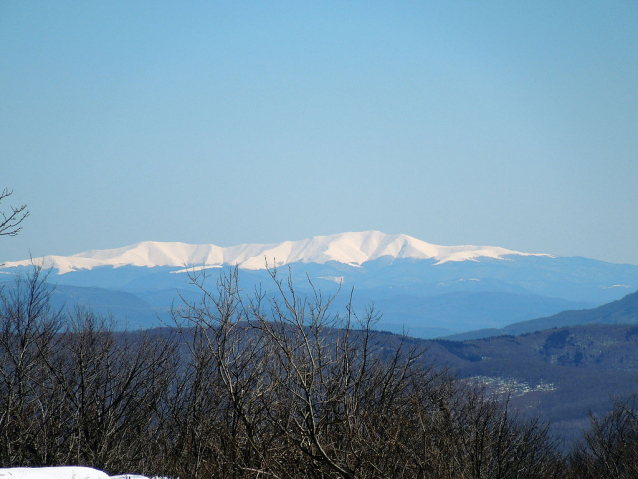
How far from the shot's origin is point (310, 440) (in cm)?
941

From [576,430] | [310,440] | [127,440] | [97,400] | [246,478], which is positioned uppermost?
[310,440]

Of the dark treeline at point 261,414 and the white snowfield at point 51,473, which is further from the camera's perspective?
the dark treeline at point 261,414

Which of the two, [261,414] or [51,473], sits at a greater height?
[261,414]

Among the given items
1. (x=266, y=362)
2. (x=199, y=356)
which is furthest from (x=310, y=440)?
(x=199, y=356)

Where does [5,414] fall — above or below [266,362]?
below

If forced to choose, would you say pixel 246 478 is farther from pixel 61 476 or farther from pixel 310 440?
pixel 61 476

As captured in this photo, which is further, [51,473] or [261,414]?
[261,414]

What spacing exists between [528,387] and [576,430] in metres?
38.6

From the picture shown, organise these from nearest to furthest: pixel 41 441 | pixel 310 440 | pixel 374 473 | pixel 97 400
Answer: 1. pixel 310 440
2. pixel 374 473
3. pixel 41 441
4. pixel 97 400

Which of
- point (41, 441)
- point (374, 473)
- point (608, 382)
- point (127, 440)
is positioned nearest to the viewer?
point (374, 473)

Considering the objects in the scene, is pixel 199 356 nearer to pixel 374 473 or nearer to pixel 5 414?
pixel 5 414

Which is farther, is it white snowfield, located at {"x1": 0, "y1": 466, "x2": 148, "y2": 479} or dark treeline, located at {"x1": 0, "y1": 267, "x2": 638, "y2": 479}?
dark treeline, located at {"x1": 0, "y1": 267, "x2": 638, "y2": 479}

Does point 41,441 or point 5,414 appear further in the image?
point 41,441

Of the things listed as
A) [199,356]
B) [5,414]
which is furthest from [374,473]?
[5,414]
